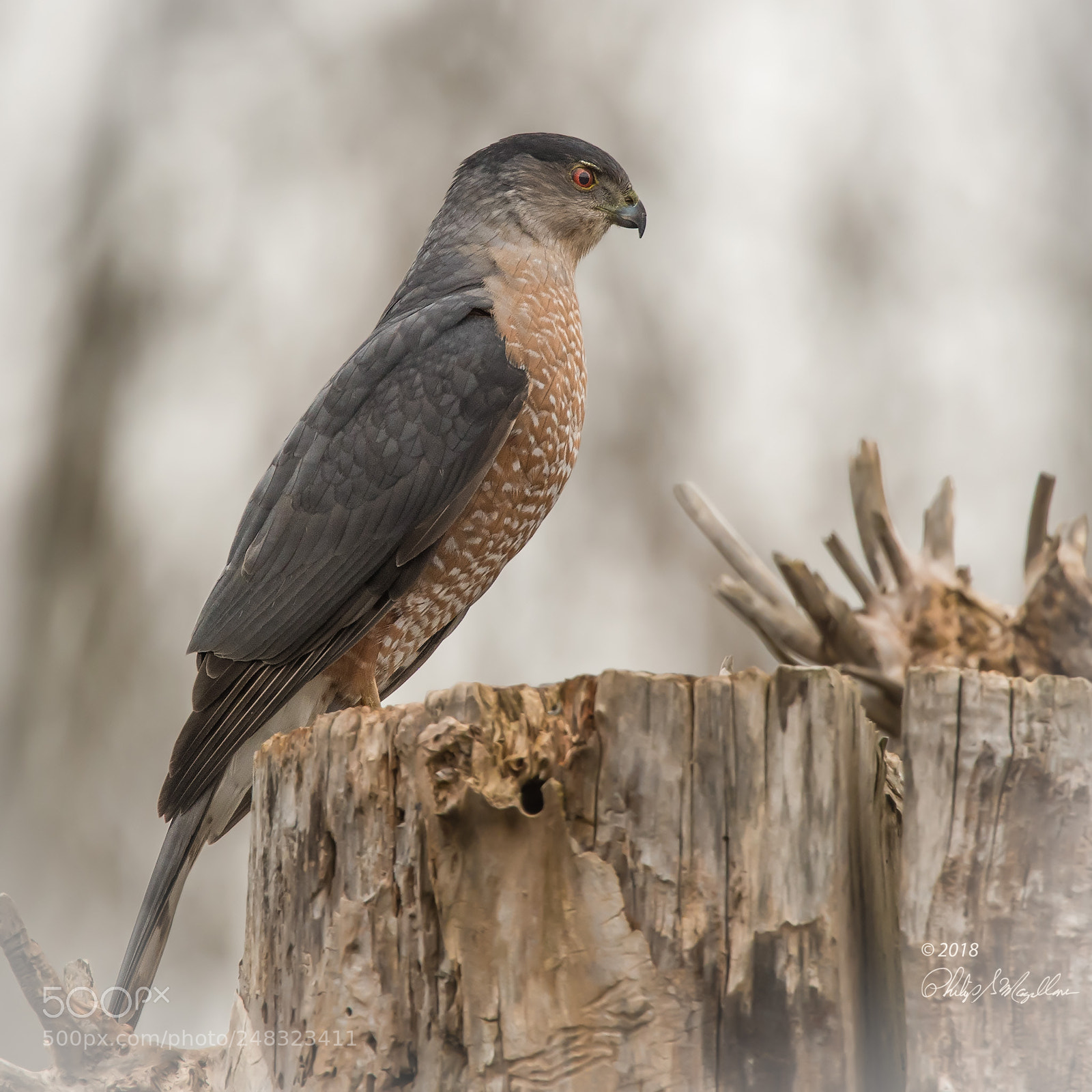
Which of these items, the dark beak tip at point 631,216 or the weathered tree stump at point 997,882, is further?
the dark beak tip at point 631,216

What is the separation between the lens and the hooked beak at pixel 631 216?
4141 mm

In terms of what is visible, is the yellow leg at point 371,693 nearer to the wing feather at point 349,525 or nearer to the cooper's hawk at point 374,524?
the cooper's hawk at point 374,524

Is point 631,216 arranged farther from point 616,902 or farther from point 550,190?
point 616,902

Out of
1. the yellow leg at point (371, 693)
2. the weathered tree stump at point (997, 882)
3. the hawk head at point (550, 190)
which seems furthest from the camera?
the hawk head at point (550, 190)

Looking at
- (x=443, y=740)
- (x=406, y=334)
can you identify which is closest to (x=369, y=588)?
(x=406, y=334)

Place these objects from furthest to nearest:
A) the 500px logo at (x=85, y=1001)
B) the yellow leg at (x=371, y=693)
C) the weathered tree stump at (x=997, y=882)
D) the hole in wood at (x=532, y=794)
Result: the yellow leg at (x=371, y=693), the 500px logo at (x=85, y=1001), the hole in wood at (x=532, y=794), the weathered tree stump at (x=997, y=882)

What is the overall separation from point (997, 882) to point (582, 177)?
3123 mm

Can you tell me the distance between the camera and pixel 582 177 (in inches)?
160

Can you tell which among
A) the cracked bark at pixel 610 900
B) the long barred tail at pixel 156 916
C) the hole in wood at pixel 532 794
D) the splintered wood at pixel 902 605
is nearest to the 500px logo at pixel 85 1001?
the long barred tail at pixel 156 916

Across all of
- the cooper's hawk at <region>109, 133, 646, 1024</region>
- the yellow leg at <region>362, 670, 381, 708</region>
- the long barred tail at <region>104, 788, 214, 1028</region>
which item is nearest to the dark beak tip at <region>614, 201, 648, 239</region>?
the cooper's hawk at <region>109, 133, 646, 1024</region>

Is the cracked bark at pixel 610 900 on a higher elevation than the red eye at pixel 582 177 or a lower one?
lower

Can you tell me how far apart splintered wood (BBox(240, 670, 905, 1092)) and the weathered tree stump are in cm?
10

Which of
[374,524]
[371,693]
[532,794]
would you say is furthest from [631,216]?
[532,794]
